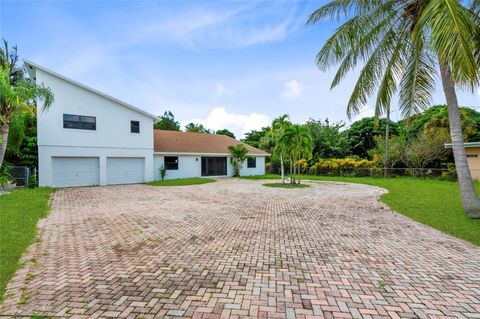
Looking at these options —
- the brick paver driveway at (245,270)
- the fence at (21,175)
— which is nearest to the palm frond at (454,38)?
Result: the brick paver driveway at (245,270)

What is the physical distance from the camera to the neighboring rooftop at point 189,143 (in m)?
21.3

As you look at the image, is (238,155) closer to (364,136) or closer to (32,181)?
(32,181)

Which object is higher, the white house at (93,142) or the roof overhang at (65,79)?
the roof overhang at (65,79)

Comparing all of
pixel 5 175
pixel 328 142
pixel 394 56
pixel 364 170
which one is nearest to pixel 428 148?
pixel 364 170

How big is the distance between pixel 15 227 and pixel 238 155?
18.2 m

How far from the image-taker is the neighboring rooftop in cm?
2127

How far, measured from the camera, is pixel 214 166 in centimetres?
2373

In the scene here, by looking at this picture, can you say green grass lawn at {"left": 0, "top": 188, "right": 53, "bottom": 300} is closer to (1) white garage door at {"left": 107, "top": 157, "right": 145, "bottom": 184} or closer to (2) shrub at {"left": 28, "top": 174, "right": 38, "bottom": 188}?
(2) shrub at {"left": 28, "top": 174, "right": 38, "bottom": 188}

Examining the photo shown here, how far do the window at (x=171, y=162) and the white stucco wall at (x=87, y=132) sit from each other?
176 cm

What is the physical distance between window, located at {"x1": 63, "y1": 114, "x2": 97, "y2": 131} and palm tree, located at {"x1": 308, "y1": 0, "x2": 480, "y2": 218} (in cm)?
1464

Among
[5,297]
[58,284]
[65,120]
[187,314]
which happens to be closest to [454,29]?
[187,314]

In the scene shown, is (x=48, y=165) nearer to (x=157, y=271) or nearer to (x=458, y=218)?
(x=157, y=271)

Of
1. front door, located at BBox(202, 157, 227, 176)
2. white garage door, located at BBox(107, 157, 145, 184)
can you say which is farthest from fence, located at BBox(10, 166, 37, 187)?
front door, located at BBox(202, 157, 227, 176)

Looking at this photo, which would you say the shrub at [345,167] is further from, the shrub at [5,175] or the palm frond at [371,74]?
the shrub at [5,175]
